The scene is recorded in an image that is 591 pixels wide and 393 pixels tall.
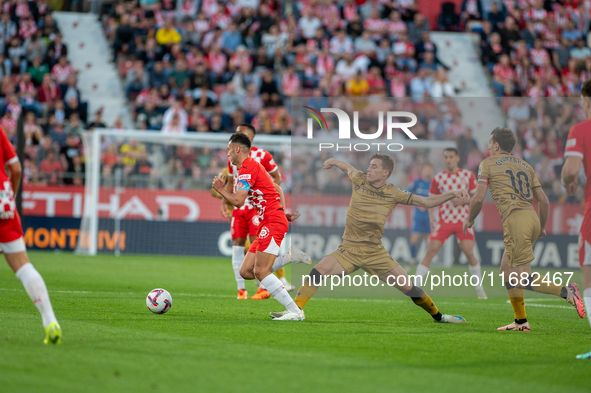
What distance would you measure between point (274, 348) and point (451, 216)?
22.3ft

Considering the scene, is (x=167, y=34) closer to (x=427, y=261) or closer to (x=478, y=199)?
(x=427, y=261)

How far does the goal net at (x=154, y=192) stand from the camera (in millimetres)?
19422

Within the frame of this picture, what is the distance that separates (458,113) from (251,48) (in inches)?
315

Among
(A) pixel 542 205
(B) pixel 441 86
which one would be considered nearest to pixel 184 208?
(B) pixel 441 86

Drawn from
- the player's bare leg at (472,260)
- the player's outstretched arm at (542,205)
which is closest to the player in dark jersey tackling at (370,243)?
the player's outstretched arm at (542,205)

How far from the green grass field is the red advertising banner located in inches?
272

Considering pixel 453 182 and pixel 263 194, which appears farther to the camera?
pixel 453 182

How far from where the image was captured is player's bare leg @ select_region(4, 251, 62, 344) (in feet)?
18.9

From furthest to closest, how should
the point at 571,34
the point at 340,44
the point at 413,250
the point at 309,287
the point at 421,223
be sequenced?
the point at 571,34, the point at 340,44, the point at 413,250, the point at 421,223, the point at 309,287

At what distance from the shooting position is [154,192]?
19.8m

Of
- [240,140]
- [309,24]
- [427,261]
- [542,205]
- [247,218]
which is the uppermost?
[309,24]

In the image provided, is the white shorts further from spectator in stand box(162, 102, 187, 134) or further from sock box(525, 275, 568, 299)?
spectator in stand box(162, 102, 187, 134)

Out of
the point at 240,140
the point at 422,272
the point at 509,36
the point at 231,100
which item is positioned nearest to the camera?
the point at 240,140

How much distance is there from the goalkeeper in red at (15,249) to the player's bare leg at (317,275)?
9.97 ft
